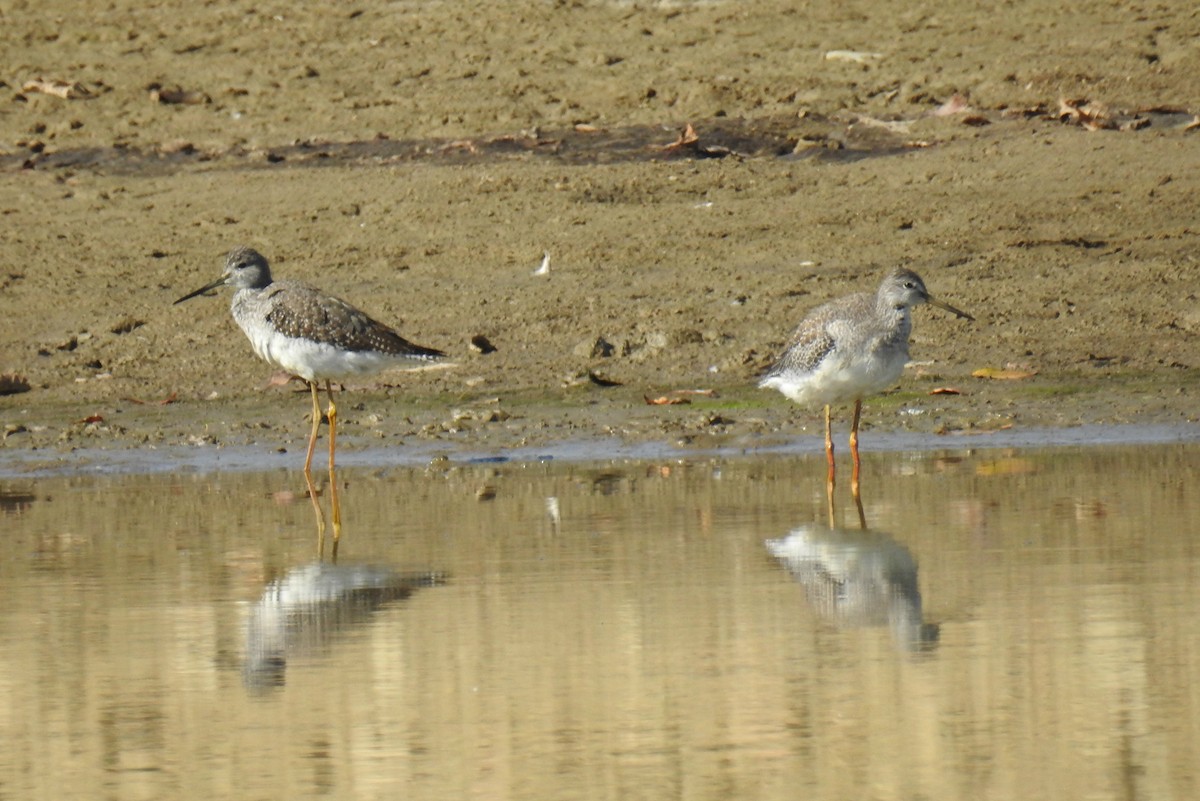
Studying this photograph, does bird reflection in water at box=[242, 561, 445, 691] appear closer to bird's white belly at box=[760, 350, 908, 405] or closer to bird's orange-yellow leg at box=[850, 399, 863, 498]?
bird's orange-yellow leg at box=[850, 399, 863, 498]

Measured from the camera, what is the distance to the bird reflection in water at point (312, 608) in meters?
6.15

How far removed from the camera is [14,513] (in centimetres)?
952

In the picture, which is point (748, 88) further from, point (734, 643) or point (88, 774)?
point (88, 774)

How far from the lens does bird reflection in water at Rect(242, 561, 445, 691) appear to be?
242 inches

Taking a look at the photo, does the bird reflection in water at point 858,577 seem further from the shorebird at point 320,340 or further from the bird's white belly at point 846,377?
the shorebird at point 320,340

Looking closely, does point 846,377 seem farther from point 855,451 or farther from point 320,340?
point 320,340

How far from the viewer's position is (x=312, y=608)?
6.95 m

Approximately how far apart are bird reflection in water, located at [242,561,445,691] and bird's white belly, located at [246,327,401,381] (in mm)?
3773

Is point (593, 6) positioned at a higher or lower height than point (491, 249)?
higher

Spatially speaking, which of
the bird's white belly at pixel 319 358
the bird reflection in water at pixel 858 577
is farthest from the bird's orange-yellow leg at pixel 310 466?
Answer: the bird reflection in water at pixel 858 577

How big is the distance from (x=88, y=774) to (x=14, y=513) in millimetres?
4742

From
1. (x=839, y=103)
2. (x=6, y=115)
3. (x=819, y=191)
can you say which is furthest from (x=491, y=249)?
(x=6, y=115)

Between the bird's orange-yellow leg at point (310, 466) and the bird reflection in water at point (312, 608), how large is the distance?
33.6 inches

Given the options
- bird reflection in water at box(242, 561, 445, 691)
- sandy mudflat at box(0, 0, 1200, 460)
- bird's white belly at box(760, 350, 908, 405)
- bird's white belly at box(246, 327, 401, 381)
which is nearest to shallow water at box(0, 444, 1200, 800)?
bird reflection in water at box(242, 561, 445, 691)
